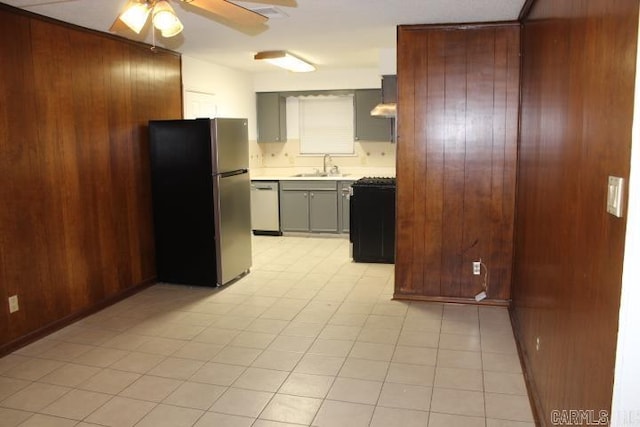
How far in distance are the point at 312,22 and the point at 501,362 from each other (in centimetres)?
291

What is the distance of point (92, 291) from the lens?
4.37m

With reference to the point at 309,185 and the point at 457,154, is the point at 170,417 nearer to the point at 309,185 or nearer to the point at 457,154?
the point at 457,154

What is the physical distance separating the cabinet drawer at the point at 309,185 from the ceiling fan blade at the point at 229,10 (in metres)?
4.42

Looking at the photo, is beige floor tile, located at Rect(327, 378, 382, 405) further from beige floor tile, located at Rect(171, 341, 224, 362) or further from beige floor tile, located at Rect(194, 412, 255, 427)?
beige floor tile, located at Rect(171, 341, 224, 362)

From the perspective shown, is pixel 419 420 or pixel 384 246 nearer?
pixel 419 420

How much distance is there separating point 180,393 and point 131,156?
2.64 meters

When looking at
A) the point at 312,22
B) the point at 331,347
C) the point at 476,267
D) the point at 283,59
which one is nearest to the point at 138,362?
the point at 331,347

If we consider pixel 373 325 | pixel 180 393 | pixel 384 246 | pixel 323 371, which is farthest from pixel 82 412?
pixel 384 246

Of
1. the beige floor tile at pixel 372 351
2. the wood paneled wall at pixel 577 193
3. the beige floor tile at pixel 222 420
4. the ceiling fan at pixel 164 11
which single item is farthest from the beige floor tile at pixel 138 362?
the wood paneled wall at pixel 577 193

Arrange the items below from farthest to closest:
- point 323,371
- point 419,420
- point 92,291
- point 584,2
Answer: point 92,291 < point 323,371 < point 419,420 < point 584,2

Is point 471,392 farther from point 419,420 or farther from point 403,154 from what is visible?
point 403,154

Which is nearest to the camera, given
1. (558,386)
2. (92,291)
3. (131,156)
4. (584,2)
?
(584,2)

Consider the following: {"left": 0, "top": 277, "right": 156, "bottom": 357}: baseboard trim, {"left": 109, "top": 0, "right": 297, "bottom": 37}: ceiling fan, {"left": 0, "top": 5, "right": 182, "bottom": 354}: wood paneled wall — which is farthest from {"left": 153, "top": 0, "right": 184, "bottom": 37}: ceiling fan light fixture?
{"left": 0, "top": 277, "right": 156, "bottom": 357}: baseboard trim

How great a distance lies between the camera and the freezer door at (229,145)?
188 inches
